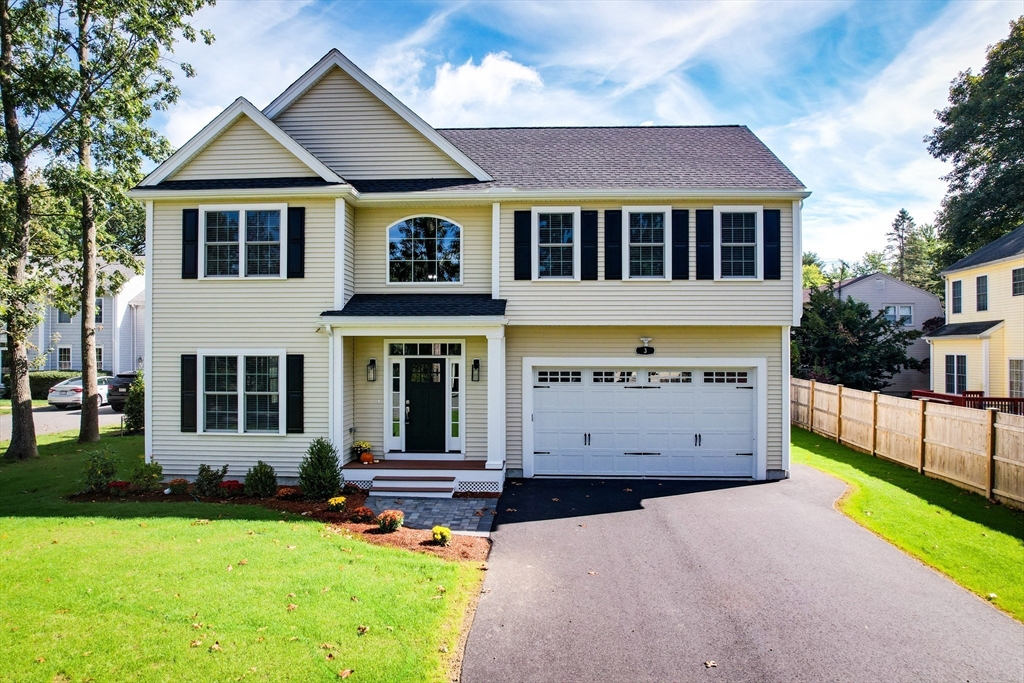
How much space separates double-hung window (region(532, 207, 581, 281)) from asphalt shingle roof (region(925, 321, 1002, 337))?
20235mm

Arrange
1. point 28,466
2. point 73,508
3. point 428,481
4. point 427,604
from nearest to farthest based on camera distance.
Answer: point 427,604, point 73,508, point 428,481, point 28,466

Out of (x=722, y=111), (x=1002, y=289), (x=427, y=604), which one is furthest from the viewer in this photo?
(x=1002, y=289)

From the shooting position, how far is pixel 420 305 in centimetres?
1172

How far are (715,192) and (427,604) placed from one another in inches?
385

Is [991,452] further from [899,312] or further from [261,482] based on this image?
[899,312]

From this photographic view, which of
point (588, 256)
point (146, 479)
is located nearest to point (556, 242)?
point (588, 256)

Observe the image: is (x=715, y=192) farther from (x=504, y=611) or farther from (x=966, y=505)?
(x=504, y=611)

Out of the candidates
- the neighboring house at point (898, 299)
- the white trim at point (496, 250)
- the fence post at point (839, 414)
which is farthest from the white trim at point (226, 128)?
the neighboring house at point (898, 299)

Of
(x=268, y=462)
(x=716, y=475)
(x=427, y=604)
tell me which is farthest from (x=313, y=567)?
(x=716, y=475)

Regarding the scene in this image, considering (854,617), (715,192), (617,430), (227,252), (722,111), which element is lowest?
(854,617)

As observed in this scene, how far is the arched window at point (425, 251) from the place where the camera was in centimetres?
1247

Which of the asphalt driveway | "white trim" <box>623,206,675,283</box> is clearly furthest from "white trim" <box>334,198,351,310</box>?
"white trim" <box>623,206,675,283</box>

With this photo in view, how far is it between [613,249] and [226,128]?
859cm

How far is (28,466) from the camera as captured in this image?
13289 millimetres
